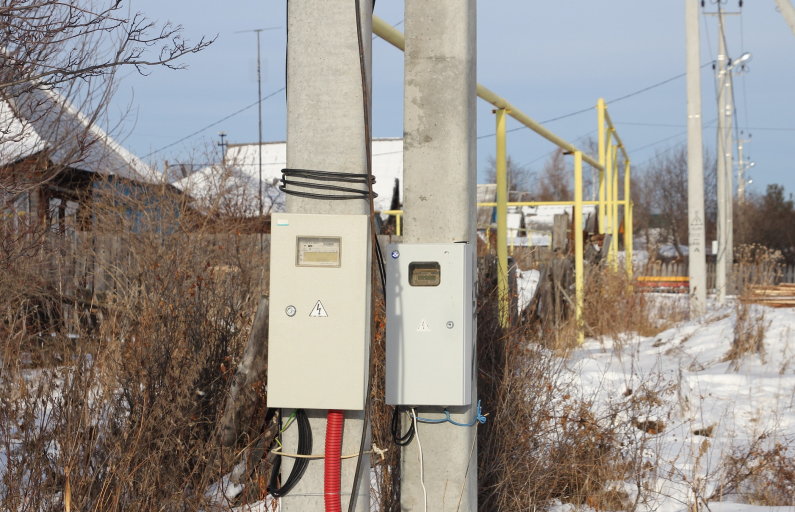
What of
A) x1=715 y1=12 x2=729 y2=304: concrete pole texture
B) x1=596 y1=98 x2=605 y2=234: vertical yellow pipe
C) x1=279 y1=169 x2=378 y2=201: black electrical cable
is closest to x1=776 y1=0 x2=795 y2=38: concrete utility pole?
x1=596 y1=98 x2=605 y2=234: vertical yellow pipe

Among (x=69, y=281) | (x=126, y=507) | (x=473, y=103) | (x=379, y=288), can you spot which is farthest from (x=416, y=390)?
(x=69, y=281)

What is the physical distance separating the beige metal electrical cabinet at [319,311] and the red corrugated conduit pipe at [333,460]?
0.06 m

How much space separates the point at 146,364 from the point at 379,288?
5.40 feet

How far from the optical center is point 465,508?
290 cm

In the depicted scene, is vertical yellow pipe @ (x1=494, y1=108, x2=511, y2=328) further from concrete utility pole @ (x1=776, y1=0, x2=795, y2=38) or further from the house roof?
concrete utility pole @ (x1=776, y1=0, x2=795, y2=38)

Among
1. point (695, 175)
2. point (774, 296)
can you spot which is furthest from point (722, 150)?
point (695, 175)

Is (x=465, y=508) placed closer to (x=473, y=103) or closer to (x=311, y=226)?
(x=311, y=226)

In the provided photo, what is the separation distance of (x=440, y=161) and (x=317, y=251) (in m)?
0.81

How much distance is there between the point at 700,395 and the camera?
209 inches

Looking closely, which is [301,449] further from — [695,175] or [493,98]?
[695,175]

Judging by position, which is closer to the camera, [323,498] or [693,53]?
[323,498]

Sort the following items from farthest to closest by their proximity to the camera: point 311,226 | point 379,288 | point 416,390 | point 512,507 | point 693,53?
1. point 693,53
2. point 379,288
3. point 512,507
4. point 416,390
5. point 311,226

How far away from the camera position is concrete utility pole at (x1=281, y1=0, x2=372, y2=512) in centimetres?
231

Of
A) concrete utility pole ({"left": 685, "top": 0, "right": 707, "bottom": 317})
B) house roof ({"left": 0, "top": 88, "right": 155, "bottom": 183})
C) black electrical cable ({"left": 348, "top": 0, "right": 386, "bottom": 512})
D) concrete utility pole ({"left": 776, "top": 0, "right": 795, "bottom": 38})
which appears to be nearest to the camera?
black electrical cable ({"left": 348, "top": 0, "right": 386, "bottom": 512})
